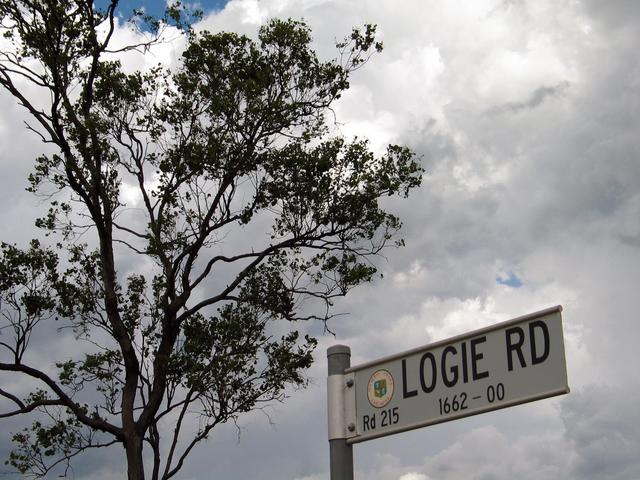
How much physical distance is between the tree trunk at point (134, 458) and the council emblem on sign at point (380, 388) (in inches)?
460

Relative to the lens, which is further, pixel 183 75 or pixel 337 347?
pixel 183 75

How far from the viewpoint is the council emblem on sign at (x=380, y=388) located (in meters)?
5.42

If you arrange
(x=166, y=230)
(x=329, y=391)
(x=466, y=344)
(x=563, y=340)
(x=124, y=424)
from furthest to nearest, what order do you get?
(x=166, y=230)
(x=124, y=424)
(x=329, y=391)
(x=466, y=344)
(x=563, y=340)

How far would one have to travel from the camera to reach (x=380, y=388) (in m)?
5.47

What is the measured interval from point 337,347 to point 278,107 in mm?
12444

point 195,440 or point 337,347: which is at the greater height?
point 195,440

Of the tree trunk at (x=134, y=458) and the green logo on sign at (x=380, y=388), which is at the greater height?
the tree trunk at (x=134, y=458)

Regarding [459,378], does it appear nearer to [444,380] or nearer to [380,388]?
[444,380]

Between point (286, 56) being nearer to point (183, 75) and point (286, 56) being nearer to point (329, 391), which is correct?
point (183, 75)

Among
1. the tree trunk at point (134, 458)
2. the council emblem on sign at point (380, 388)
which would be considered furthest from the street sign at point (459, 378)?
the tree trunk at point (134, 458)

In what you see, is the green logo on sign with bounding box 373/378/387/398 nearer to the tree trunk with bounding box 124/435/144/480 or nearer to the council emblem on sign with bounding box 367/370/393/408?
the council emblem on sign with bounding box 367/370/393/408

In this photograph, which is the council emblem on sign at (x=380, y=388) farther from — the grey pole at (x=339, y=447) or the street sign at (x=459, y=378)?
the grey pole at (x=339, y=447)

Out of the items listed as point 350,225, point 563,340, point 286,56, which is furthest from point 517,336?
point 286,56

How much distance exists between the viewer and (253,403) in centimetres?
1795
